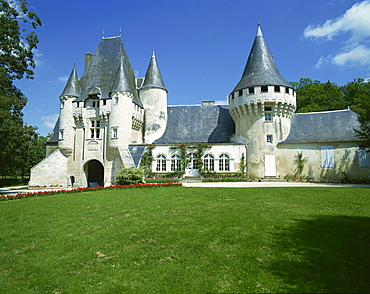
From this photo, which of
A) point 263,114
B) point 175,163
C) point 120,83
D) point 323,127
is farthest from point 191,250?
point 323,127

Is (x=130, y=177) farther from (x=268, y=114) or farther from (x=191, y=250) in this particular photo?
(x=191, y=250)

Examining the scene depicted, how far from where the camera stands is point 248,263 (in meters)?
4.42

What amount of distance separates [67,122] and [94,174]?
255 inches

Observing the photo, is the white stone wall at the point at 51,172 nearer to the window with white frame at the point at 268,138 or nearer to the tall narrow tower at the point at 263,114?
the tall narrow tower at the point at 263,114

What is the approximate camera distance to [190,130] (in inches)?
1075

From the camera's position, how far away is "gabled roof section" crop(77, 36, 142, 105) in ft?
86.5

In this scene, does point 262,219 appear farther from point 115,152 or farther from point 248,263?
point 115,152

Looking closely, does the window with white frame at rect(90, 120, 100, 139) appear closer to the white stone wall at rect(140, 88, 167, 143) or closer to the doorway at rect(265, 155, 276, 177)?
the white stone wall at rect(140, 88, 167, 143)

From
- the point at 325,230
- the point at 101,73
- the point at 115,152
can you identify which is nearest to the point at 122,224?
the point at 325,230

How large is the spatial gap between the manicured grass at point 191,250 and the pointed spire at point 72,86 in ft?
65.4

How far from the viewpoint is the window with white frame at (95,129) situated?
85.4 ft

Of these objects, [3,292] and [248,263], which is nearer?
[3,292]

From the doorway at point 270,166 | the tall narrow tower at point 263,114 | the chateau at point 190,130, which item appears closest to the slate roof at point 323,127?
the chateau at point 190,130

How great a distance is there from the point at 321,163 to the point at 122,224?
1984 cm
